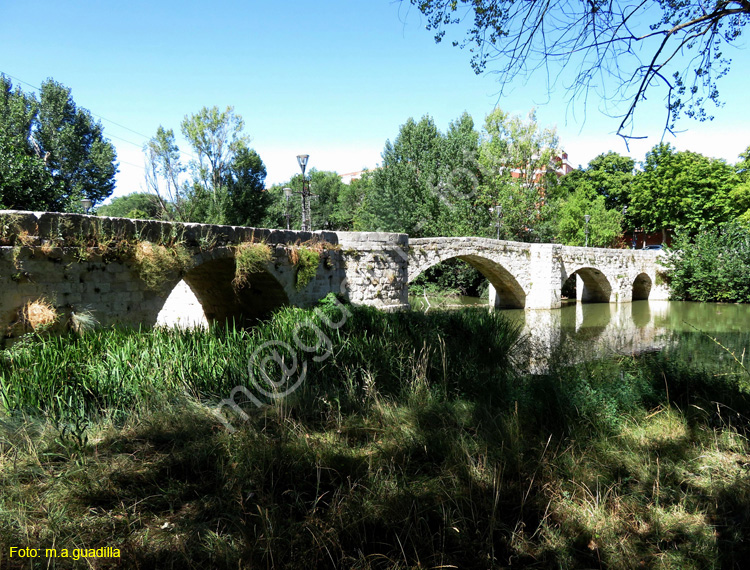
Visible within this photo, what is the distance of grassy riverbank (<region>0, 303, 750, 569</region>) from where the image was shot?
7.63 feet

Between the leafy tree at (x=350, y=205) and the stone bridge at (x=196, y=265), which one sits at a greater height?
the leafy tree at (x=350, y=205)

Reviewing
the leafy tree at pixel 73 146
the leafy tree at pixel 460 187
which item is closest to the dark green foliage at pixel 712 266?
the leafy tree at pixel 460 187

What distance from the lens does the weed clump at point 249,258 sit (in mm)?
7492

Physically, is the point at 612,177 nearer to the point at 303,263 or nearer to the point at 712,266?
the point at 712,266

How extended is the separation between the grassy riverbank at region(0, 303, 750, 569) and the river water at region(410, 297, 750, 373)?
3056mm

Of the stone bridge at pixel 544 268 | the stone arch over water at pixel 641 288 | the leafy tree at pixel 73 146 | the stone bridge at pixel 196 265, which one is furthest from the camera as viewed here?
the leafy tree at pixel 73 146

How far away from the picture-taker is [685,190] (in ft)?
90.2

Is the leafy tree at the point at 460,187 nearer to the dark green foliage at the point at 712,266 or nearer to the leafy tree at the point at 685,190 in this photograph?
the dark green foliage at the point at 712,266

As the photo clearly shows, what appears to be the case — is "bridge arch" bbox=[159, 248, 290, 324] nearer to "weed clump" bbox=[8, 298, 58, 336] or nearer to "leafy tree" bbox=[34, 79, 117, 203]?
"weed clump" bbox=[8, 298, 58, 336]

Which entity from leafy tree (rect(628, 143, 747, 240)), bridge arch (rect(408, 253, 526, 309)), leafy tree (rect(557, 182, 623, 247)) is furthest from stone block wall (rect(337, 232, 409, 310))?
leafy tree (rect(628, 143, 747, 240))

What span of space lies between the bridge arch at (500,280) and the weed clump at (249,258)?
7.74m

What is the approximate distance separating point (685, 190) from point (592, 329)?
62.8ft

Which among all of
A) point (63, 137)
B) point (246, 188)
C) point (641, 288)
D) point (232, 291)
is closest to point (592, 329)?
point (232, 291)

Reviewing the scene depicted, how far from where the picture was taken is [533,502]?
2742 mm
